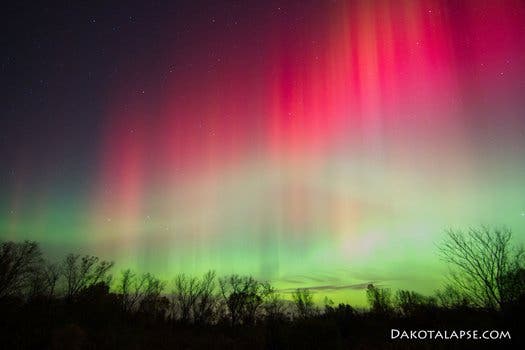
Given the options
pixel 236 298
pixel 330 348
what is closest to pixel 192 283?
pixel 236 298

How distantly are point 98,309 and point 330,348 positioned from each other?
4791cm

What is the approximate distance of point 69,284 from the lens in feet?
226

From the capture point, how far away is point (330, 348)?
24750 mm

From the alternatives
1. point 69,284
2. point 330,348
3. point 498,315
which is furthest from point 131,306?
point 498,315

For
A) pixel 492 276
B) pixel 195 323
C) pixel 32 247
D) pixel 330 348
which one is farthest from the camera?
pixel 195 323

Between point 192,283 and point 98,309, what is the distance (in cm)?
2853

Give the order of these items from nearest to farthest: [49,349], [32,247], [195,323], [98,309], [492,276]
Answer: [49,349] < [492,276] < [32,247] < [98,309] < [195,323]

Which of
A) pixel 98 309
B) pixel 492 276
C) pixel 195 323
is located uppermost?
pixel 492 276

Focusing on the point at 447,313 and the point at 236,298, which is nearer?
the point at 447,313

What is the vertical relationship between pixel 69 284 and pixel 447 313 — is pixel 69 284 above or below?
above

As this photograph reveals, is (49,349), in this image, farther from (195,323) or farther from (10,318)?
(195,323)

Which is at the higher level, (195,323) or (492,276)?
(492,276)

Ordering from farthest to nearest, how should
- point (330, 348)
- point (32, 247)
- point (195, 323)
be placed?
1. point (195, 323)
2. point (32, 247)
3. point (330, 348)

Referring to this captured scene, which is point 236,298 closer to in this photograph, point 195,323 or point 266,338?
point 195,323
